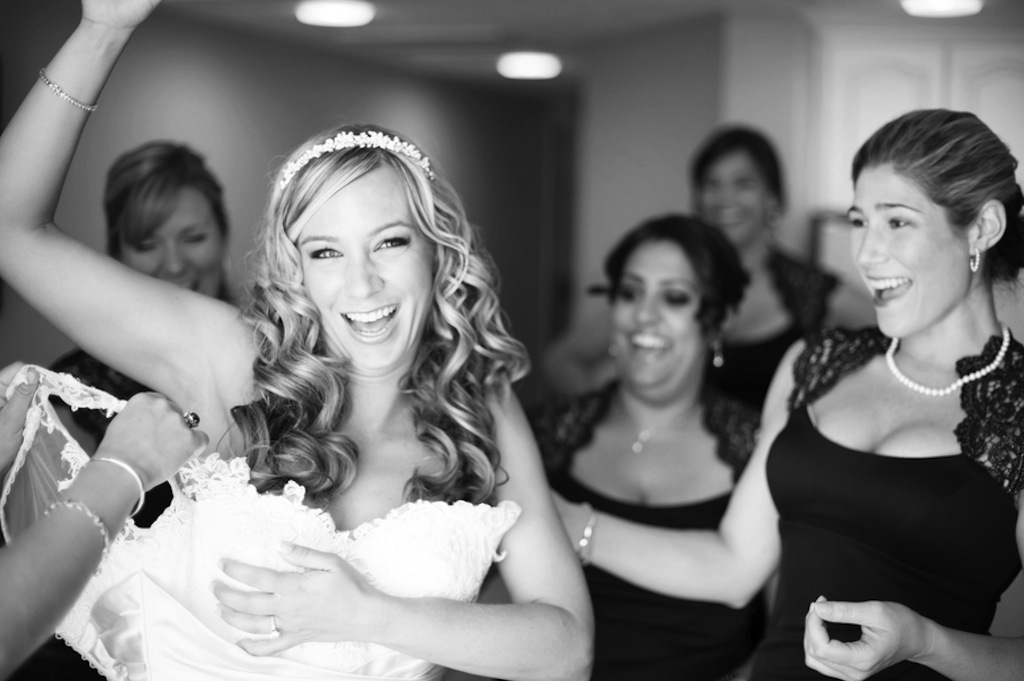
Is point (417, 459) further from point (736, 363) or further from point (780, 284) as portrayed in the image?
point (780, 284)

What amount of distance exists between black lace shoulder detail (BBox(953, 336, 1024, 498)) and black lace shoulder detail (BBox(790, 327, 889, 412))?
8.5 inches

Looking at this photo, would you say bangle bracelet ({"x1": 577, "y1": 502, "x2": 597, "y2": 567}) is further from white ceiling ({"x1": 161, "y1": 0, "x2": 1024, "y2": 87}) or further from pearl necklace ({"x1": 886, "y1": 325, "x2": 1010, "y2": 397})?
white ceiling ({"x1": 161, "y1": 0, "x2": 1024, "y2": 87})

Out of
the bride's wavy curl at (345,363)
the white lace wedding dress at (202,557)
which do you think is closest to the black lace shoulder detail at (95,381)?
the white lace wedding dress at (202,557)

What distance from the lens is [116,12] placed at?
1763 mm

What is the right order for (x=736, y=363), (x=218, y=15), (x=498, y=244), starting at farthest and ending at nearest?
(x=498, y=244)
(x=736, y=363)
(x=218, y=15)

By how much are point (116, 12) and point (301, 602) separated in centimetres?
101

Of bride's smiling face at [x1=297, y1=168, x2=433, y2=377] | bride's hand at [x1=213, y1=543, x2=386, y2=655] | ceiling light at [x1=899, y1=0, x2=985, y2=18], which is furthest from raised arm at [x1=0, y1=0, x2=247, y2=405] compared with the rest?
ceiling light at [x1=899, y1=0, x2=985, y2=18]

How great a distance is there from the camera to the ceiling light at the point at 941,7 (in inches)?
150

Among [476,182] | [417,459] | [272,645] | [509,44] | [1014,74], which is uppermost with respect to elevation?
[509,44]

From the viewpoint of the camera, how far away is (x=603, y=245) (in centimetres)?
486

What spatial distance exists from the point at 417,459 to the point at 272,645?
496 mm

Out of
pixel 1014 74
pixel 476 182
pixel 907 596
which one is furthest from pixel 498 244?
pixel 907 596

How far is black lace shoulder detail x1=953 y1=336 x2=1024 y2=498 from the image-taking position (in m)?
1.94

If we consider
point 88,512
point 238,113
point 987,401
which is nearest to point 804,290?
point 987,401
